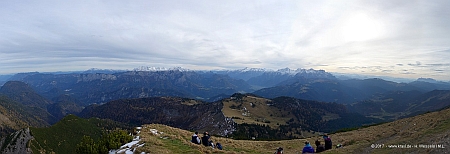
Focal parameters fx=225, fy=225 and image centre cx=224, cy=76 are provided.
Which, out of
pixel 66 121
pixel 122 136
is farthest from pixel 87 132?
pixel 122 136

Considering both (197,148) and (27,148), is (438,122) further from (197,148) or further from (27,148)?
(27,148)

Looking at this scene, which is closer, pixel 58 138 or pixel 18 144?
pixel 18 144

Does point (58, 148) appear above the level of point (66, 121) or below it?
below

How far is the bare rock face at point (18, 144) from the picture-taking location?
152 m

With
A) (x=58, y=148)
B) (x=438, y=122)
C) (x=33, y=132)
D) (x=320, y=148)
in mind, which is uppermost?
(x=438, y=122)

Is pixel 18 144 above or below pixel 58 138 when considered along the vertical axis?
below

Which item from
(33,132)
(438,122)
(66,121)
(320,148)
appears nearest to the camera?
(320,148)

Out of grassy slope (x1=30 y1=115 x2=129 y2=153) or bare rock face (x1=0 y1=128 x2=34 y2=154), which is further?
grassy slope (x1=30 y1=115 x2=129 y2=153)

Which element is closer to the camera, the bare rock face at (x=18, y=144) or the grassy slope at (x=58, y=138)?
the bare rock face at (x=18, y=144)

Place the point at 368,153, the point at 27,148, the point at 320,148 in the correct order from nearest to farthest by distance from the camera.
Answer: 1. the point at 368,153
2. the point at 320,148
3. the point at 27,148

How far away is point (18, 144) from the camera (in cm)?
15425

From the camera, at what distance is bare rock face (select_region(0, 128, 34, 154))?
15250 cm

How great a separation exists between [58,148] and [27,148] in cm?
1702

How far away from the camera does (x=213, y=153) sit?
22.0m
